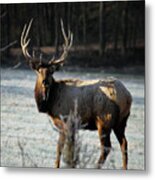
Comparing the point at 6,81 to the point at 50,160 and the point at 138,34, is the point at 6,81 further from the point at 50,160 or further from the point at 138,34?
the point at 138,34

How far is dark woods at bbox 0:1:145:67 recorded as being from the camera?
330 centimetres

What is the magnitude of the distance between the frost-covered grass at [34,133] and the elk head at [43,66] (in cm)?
4

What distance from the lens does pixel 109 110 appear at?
3.32 m

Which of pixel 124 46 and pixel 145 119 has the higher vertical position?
pixel 124 46

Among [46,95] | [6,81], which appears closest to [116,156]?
[46,95]

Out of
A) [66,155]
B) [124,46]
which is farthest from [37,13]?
[66,155]

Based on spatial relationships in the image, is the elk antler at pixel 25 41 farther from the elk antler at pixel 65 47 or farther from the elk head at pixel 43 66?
the elk antler at pixel 65 47

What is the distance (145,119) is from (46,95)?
22.7 inches

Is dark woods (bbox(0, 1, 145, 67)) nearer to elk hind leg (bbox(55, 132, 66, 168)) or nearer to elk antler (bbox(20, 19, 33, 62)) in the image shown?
elk antler (bbox(20, 19, 33, 62))

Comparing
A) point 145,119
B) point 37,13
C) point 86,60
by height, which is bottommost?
point 145,119

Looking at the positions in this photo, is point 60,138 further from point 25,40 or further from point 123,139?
point 25,40

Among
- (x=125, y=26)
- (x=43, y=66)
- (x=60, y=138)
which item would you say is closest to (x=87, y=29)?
(x=125, y=26)

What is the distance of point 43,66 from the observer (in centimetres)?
340

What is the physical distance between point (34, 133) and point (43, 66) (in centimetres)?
39
